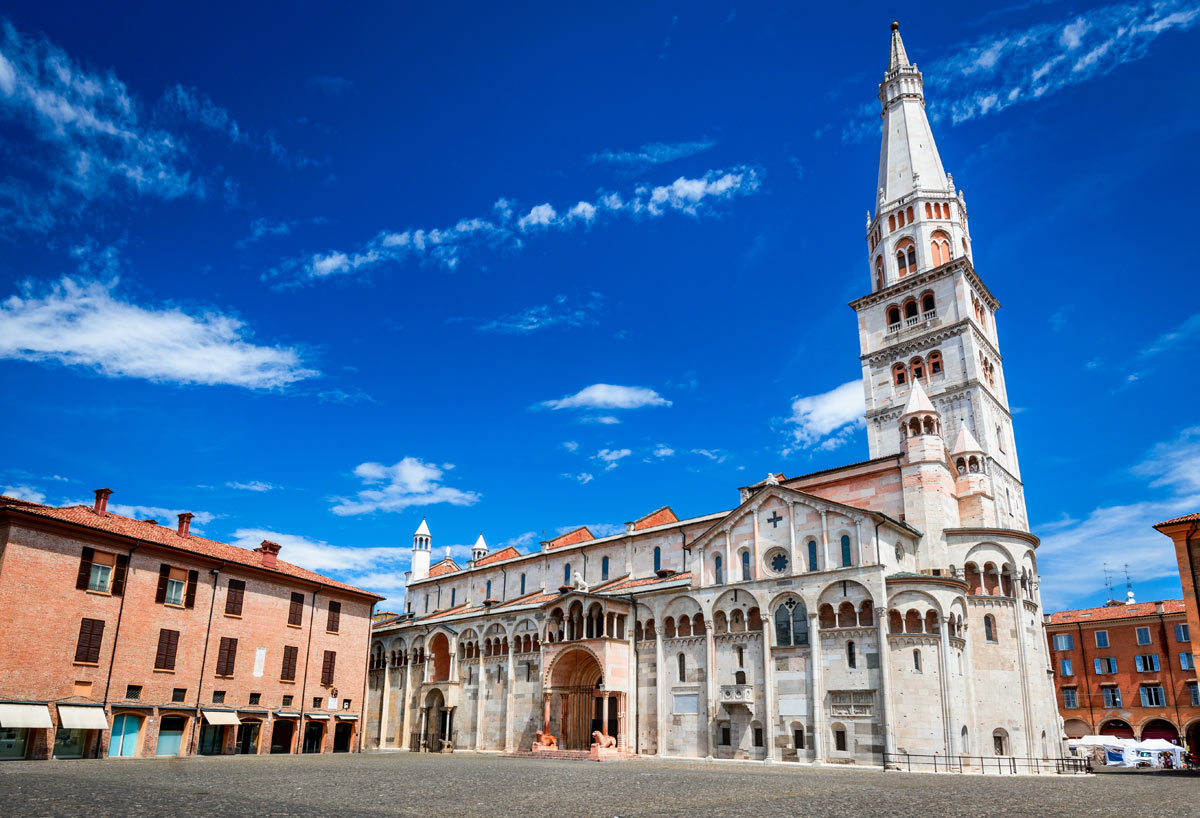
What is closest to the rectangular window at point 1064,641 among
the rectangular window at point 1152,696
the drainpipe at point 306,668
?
the rectangular window at point 1152,696

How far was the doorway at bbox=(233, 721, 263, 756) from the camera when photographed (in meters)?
41.0

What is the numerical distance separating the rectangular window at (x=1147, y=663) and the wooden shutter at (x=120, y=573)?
65.1 meters

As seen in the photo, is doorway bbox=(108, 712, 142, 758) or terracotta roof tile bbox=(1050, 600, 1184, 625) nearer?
doorway bbox=(108, 712, 142, 758)

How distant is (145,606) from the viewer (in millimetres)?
37844

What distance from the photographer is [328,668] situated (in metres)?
47.2

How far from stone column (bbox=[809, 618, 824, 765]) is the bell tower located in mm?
15157

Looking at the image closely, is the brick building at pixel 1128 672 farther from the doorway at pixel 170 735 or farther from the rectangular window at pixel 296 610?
the doorway at pixel 170 735

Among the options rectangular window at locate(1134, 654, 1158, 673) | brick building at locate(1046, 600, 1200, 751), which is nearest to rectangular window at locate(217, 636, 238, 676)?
brick building at locate(1046, 600, 1200, 751)

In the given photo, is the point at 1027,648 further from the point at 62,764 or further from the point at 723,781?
the point at 62,764

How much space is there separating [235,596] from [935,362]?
44270 millimetres

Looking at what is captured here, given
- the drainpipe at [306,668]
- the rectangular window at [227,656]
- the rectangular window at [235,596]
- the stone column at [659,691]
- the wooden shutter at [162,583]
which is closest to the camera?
the wooden shutter at [162,583]

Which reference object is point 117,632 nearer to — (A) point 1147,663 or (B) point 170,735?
(B) point 170,735

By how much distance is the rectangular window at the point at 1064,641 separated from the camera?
2387 inches

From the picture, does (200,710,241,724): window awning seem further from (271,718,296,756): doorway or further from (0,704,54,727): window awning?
(0,704,54,727): window awning
